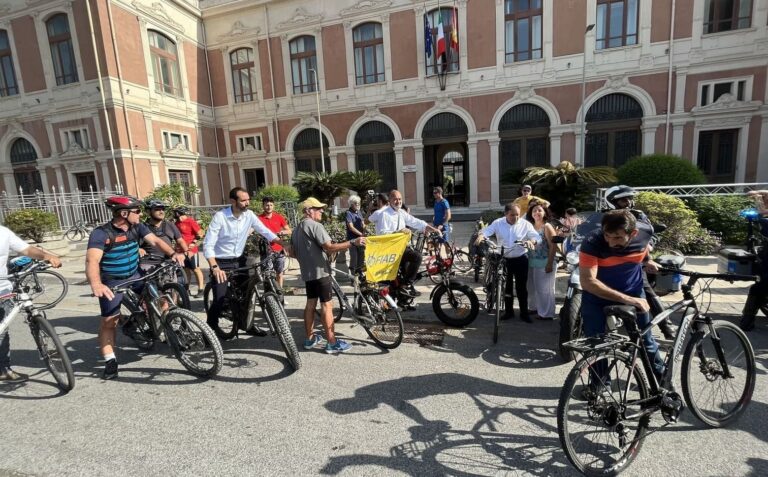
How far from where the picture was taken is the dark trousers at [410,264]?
18.0 feet

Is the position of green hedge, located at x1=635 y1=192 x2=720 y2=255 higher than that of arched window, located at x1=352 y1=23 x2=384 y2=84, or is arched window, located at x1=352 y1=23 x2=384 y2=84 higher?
arched window, located at x1=352 y1=23 x2=384 y2=84

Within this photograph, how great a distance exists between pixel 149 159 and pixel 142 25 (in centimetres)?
654

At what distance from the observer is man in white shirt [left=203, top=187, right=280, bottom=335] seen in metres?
4.68

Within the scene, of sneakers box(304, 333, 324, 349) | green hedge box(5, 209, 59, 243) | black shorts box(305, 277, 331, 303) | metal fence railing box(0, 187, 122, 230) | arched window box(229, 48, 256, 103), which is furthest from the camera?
arched window box(229, 48, 256, 103)

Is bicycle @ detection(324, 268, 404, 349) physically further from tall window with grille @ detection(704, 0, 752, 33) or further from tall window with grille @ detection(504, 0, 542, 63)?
tall window with grille @ detection(704, 0, 752, 33)

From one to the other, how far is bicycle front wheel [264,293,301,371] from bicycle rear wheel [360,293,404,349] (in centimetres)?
95

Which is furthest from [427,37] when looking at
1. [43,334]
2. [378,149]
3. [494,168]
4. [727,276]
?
[43,334]

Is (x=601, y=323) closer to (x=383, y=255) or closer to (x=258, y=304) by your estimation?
(x=383, y=255)

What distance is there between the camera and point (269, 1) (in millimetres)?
20375

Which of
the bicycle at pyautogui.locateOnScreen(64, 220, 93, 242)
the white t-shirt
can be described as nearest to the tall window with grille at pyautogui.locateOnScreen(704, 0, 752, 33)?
the white t-shirt

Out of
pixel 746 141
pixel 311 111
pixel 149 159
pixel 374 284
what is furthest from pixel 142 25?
pixel 746 141

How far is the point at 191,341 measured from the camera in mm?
3961

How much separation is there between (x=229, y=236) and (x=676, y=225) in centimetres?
867

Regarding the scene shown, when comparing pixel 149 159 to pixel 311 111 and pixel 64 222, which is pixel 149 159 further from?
pixel 311 111
